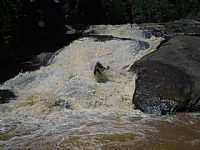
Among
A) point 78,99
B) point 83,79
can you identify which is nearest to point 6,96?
point 78,99

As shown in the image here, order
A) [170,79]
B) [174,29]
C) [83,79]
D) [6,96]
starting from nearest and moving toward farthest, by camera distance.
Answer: [170,79] → [6,96] → [83,79] → [174,29]

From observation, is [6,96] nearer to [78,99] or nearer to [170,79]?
[78,99]

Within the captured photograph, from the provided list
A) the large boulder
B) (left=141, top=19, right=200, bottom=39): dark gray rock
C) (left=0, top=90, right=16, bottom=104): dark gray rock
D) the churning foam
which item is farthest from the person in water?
(left=141, top=19, right=200, bottom=39): dark gray rock

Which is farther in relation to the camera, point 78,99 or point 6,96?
point 6,96

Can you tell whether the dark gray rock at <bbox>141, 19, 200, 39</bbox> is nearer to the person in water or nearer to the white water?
the white water

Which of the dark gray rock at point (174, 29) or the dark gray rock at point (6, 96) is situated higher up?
the dark gray rock at point (174, 29)

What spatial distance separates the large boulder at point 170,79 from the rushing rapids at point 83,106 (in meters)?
0.38

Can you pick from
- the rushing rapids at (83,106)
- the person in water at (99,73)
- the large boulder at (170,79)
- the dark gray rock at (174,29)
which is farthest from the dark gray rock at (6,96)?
the dark gray rock at (174,29)

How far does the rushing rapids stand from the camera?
8359 millimetres

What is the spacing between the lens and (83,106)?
416 inches

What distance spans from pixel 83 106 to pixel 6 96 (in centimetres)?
230

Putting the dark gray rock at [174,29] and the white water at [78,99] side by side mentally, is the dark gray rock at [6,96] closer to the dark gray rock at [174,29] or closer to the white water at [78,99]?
the white water at [78,99]

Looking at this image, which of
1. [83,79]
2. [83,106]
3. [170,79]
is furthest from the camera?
[83,79]

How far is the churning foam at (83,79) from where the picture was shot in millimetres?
10672
